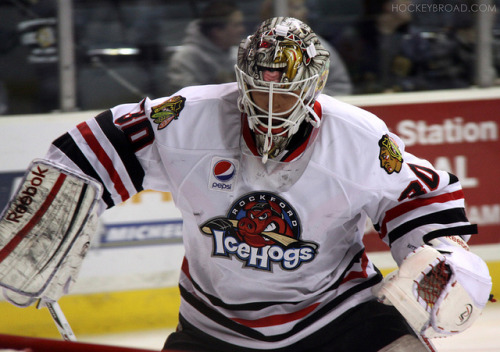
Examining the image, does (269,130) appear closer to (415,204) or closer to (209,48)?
(415,204)

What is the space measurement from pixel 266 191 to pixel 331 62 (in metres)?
1.71

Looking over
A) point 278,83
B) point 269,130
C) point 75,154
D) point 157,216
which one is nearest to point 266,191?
point 269,130

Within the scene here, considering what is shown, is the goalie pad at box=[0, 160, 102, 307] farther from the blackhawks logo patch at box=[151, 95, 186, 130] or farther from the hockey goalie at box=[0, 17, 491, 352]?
the blackhawks logo patch at box=[151, 95, 186, 130]

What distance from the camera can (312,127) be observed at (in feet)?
6.09

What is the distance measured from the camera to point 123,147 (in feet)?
6.09

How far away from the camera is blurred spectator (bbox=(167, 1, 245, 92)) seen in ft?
10.8

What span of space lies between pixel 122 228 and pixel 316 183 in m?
1.64

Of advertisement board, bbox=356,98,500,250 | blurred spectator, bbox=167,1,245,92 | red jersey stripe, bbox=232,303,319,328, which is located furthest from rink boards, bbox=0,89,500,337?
red jersey stripe, bbox=232,303,319,328

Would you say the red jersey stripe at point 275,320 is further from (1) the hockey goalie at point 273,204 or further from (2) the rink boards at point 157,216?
(2) the rink boards at point 157,216

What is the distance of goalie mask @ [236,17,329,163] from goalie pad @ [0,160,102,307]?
16.1 inches

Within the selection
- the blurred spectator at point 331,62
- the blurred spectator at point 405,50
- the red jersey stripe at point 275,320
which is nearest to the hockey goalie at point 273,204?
the red jersey stripe at point 275,320

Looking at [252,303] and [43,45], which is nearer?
[252,303]

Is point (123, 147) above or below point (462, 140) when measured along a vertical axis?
above

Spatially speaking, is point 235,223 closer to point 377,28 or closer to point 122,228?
point 122,228
